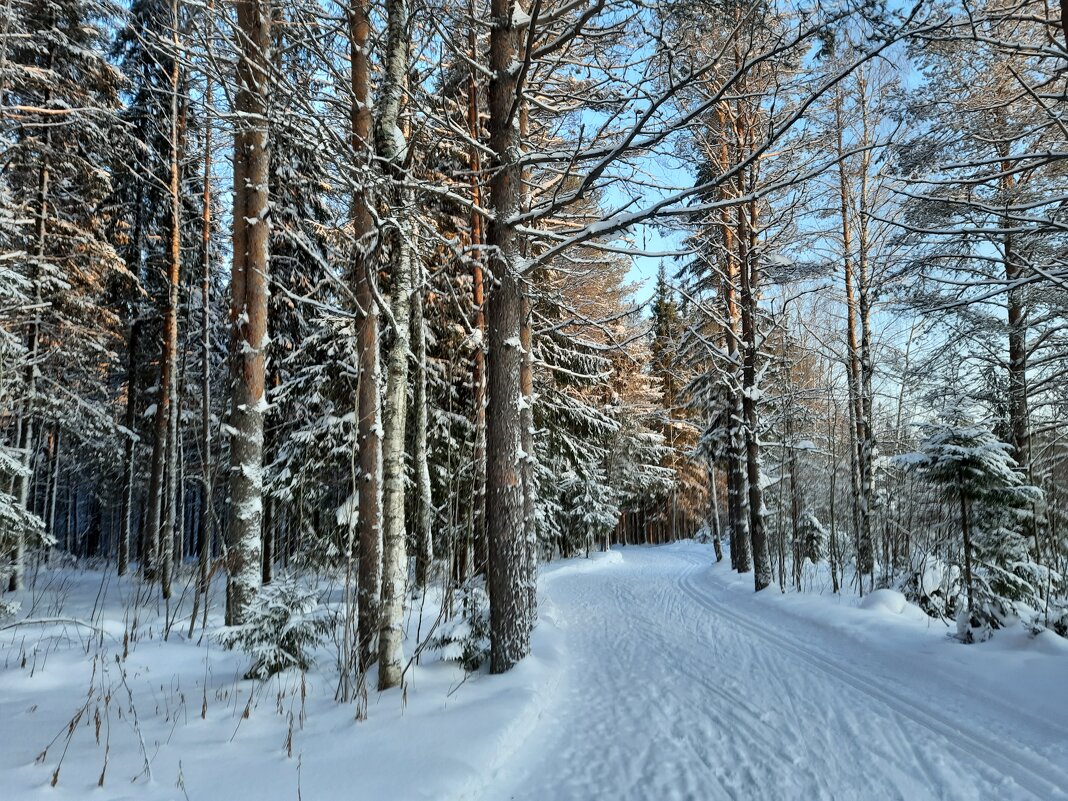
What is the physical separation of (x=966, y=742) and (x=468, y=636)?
402 centimetres

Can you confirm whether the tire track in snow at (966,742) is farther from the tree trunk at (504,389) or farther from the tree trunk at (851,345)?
the tree trunk at (851,345)

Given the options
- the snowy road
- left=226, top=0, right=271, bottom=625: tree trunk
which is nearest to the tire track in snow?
the snowy road

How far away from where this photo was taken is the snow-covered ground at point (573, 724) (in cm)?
299

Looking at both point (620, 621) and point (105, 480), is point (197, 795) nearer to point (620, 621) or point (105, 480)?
point (620, 621)

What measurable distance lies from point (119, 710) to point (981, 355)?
13237mm

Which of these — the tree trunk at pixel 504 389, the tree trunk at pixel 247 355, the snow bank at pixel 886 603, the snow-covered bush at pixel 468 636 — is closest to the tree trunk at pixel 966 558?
the snow bank at pixel 886 603

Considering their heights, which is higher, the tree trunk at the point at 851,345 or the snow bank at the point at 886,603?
the tree trunk at the point at 851,345

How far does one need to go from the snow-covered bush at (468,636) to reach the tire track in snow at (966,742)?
347cm

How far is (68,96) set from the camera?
406 inches

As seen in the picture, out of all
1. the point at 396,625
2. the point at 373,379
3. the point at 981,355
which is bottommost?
the point at 396,625

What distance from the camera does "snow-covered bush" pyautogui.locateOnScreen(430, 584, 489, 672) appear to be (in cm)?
509

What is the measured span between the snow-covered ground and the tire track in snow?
17mm

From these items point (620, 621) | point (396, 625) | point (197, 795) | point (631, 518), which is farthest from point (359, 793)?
point (631, 518)

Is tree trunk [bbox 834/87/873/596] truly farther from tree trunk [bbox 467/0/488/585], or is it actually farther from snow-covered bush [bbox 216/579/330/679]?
snow-covered bush [bbox 216/579/330/679]
